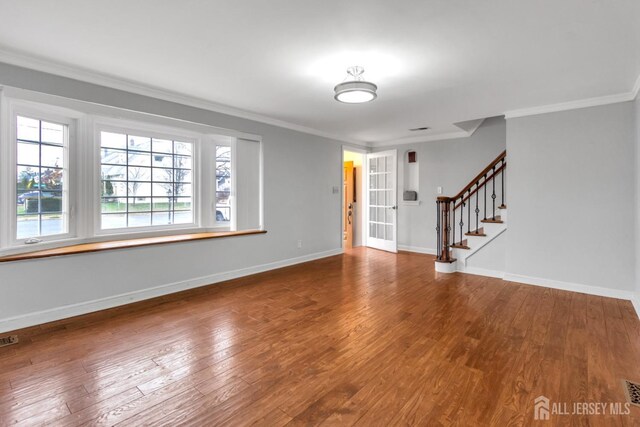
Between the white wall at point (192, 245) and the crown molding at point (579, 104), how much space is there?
329 cm

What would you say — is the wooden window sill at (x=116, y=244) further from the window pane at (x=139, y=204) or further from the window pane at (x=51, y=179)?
the window pane at (x=51, y=179)

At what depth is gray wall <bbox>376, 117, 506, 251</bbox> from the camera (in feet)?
19.2

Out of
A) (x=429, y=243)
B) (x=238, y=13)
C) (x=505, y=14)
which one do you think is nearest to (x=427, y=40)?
(x=505, y=14)

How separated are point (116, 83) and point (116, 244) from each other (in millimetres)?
1794

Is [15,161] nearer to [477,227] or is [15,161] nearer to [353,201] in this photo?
[477,227]

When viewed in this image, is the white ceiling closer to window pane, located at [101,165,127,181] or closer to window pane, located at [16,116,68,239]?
window pane, located at [16,116,68,239]

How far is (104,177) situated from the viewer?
3.63 m

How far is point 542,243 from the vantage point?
431 centimetres

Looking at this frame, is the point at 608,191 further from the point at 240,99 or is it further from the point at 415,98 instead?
the point at 240,99

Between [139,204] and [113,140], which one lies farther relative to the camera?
[139,204]

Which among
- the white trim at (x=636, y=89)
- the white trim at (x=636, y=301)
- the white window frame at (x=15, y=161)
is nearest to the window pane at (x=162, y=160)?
the white window frame at (x=15, y=161)

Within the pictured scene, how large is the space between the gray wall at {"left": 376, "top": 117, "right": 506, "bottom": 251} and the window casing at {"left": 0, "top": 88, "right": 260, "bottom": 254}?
402 cm

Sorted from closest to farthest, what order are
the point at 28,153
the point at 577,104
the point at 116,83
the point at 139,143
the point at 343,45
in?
the point at 343,45 → the point at 28,153 → the point at 116,83 → the point at 139,143 → the point at 577,104

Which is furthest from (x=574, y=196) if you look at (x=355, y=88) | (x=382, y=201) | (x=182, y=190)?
(x=182, y=190)
